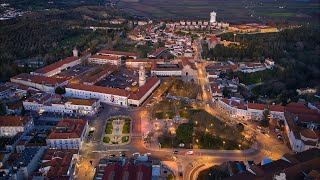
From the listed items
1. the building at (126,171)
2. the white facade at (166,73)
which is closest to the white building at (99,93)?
the white facade at (166,73)

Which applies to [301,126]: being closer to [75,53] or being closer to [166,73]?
[166,73]

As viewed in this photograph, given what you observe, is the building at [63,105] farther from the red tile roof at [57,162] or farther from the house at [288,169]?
the house at [288,169]

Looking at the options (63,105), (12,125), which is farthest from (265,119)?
(12,125)

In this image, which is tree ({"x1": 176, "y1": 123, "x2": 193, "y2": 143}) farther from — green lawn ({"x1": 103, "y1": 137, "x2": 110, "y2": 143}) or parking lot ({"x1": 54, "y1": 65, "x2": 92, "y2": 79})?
parking lot ({"x1": 54, "y1": 65, "x2": 92, "y2": 79})

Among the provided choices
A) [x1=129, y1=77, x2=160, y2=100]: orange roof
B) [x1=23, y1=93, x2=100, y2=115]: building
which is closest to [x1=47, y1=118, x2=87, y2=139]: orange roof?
[x1=23, y1=93, x2=100, y2=115]: building

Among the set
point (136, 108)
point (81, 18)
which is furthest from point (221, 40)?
point (81, 18)
